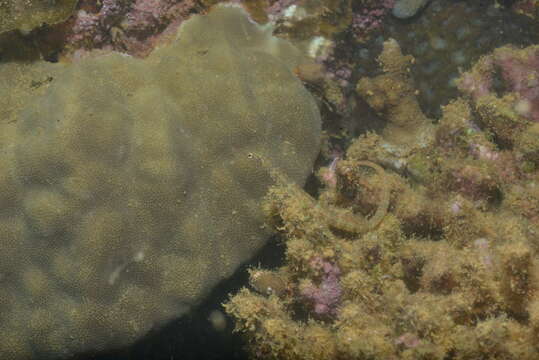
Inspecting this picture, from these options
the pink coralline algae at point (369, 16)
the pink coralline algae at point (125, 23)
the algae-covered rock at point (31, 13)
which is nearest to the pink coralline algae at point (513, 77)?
the pink coralline algae at point (369, 16)

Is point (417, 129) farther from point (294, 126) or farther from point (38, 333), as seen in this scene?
point (38, 333)

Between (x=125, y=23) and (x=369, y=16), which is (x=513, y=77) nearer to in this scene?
(x=369, y=16)

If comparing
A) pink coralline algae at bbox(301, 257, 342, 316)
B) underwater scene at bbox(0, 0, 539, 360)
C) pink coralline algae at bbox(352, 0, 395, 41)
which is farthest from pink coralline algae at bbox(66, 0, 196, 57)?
pink coralline algae at bbox(301, 257, 342, 316)

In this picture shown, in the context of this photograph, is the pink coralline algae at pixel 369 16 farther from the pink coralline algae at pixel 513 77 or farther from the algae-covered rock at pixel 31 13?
the algae-covered rock at pixel 31 13

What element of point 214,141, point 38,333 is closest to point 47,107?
point 214,141

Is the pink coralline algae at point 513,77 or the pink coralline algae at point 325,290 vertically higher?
the pink coralline algae at point 513,77

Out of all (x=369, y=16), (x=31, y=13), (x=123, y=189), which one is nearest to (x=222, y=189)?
(x=123, y=189)

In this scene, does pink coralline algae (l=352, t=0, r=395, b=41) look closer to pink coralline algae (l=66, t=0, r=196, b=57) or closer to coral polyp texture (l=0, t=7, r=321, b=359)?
coral polyp texture (l=0, t=7, r=321, b=359)
